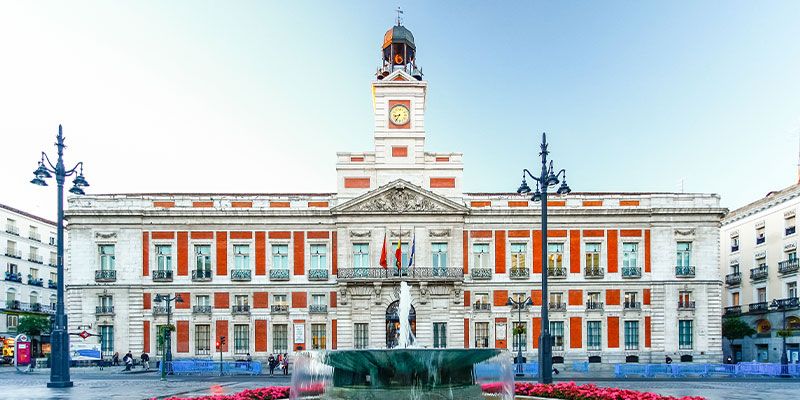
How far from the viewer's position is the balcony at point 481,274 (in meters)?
46.3

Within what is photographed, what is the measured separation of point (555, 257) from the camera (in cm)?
4656

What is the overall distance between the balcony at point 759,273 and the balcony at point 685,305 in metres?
5.71

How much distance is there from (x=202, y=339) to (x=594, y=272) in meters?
25.4

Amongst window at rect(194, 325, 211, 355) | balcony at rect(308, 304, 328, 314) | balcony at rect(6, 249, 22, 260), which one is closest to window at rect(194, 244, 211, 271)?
window at rect(194, 325, 211, 355)

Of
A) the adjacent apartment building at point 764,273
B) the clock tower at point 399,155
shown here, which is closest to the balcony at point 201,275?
the clock tower at point 399,155

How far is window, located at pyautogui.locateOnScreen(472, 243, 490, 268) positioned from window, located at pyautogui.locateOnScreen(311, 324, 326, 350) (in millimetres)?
10705

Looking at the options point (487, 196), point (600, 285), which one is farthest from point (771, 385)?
point (487, 196)

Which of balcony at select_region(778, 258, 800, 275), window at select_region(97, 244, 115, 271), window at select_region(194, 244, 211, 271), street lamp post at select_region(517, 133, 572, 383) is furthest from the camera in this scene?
window at select_region(194, 244, 211, 271)

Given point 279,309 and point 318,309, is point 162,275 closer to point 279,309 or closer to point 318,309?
point 279,309

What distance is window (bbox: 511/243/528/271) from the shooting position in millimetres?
46594

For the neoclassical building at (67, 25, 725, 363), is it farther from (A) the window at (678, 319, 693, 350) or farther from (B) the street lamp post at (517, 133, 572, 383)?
(B) the street lamp post at (517, 133, 572, 383)

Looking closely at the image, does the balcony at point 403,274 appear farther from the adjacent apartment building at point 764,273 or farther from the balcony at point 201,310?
the adjacent apartment building at point 764,273

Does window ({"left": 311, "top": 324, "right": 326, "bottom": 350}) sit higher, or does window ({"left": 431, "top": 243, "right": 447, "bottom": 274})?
window ({"left": 431, "top": 243, "right": 447, "bottom": 274})

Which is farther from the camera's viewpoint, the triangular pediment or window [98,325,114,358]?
the triangular pediment
